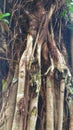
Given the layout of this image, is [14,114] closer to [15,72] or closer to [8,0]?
[15,72]

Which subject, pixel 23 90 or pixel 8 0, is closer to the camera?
pixel 23 90

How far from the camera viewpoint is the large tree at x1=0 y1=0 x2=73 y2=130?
246 cm

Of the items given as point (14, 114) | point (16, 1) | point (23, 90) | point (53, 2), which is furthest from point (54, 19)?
point (14, 114)

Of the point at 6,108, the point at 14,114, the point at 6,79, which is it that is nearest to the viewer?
the point at 14,114

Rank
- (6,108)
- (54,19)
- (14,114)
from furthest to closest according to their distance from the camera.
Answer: (54,19), (6,108), (14,114)

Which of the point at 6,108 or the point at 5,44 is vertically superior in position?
the point at 5,44

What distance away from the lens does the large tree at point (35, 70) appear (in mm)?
2461

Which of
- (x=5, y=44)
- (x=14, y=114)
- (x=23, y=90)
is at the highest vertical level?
(x=5, y=44)

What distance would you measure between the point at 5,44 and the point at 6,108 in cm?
68

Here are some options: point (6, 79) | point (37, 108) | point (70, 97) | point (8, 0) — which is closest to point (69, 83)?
point (70, 97)

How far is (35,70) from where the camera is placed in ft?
8.36

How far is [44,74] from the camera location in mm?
2621

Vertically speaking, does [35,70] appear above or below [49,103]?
above

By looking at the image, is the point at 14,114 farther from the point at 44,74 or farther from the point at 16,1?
the point at 16,1
